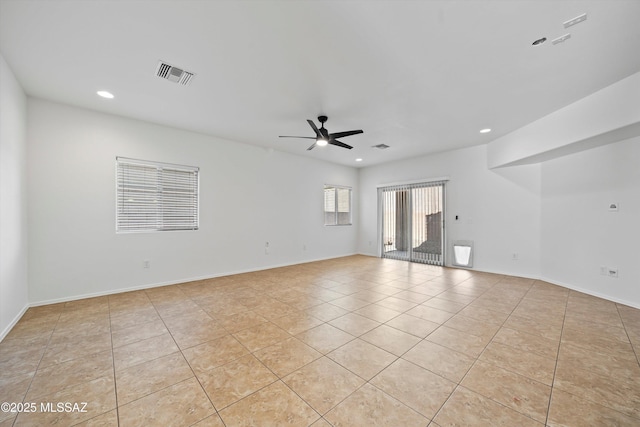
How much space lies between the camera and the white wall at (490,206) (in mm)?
4996

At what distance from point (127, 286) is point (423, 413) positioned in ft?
15.5

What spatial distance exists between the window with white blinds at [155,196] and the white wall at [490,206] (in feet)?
18.9

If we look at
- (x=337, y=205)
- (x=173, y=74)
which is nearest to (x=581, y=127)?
(x=337, y=205)

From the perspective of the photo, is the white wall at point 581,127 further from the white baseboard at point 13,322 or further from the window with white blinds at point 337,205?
the white baseboard at point 13,322

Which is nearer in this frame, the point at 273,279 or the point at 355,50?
the point at 355,50

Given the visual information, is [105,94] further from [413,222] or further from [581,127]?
[413,222]

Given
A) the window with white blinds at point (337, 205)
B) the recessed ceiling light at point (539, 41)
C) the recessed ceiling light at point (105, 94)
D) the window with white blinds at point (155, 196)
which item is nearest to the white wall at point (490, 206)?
the window with white blinds at point (337, 205)

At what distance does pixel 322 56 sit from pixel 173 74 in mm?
1822

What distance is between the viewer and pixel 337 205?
7680mm

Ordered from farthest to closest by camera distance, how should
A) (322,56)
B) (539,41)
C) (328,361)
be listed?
(322,56), (539,41), (328,361)

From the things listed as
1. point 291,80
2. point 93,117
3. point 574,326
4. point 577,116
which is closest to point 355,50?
point 291,80

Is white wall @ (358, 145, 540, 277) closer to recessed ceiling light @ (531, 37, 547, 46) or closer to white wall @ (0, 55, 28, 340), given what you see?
recessed ceiling light @ (531, 37, 547, 46)

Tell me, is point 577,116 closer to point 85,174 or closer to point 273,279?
point 273,279

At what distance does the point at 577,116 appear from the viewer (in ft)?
11.4
